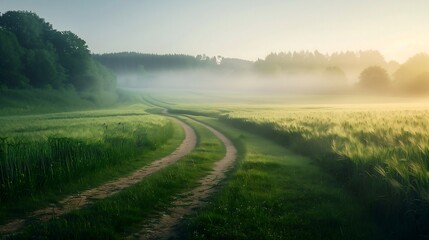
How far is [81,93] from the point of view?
94125 mm

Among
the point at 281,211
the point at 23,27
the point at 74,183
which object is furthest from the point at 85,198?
the point at 23,27

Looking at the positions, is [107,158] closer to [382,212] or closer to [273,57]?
[382,212]

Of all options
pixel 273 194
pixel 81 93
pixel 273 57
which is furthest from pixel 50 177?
pixel 273 57

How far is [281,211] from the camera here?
10438 millimetres

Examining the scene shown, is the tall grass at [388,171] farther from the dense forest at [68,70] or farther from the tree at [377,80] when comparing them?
the tree at [377,80]

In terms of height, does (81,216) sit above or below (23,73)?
below

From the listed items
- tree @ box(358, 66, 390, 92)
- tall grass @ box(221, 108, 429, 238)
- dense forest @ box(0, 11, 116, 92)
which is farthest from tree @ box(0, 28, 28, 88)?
tree @ box(358, 66, 390, 92)

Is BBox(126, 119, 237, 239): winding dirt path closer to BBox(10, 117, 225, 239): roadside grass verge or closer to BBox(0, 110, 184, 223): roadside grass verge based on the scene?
BBox(10, 117, 225, 239): roadside grass verge

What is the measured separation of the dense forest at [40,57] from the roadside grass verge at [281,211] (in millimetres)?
67805

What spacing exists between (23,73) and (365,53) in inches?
6953

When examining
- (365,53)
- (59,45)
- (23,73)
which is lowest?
(23,73)

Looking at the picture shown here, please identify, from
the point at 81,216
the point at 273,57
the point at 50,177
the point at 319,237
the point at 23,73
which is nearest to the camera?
the point at 319,237

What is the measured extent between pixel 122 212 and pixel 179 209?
5.90ft

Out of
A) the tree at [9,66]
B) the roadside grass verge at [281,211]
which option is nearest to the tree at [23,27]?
the tree at [9,66]
